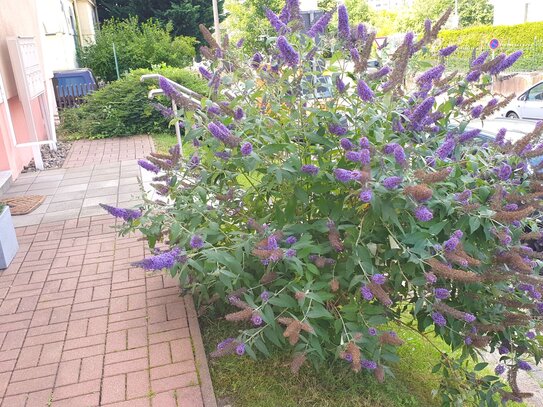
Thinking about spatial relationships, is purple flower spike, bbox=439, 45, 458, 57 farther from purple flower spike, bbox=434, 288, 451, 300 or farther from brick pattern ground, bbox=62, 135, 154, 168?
brick pattern ground, bbox=62, 135, 154, 168

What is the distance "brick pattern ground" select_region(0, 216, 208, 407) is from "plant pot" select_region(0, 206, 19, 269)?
8 centimetres

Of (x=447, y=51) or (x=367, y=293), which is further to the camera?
(x=447, y=51)

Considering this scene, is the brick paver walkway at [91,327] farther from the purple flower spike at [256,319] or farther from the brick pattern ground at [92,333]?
the purple flower spike at [256,319]

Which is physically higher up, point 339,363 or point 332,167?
point 332,167

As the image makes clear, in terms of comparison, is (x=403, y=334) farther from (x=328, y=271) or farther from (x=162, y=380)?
(x=162, y=380)

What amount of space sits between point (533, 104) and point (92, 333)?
12.8m

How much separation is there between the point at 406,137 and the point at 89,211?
431 cm

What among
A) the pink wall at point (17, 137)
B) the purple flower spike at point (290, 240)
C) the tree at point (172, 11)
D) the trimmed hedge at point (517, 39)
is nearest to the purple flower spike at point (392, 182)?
the purple flower spike at point (290, 240)

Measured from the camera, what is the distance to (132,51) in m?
16.8

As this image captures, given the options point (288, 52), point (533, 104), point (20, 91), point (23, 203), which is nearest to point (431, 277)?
point (288, 52)

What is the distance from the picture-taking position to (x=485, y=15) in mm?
50969

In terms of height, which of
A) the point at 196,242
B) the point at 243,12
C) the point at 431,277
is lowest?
the point at 431,277

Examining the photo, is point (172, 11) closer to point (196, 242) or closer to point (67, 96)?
point (67, 96)

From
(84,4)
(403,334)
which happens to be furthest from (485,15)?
(403,334)
